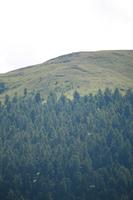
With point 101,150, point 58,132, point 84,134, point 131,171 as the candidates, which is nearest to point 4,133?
point 58,132

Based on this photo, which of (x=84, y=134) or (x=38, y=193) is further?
(x=84, y=134)

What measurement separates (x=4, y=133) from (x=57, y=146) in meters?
33.9

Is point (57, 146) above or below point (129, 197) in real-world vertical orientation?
above

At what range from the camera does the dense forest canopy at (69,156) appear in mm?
138000

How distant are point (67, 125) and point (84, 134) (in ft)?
46.3

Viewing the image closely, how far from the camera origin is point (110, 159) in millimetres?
154750

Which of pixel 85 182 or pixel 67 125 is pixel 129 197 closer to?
pixel 85 182

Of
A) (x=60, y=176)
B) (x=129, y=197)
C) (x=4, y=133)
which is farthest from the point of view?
(x=4, y=133)

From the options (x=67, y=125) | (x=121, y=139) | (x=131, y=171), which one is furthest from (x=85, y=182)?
(x=67, y=125)

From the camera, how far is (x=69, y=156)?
158 m

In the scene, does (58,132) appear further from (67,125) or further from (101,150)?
(101,150)

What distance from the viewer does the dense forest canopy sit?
453 ft

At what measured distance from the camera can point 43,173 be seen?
150 metres

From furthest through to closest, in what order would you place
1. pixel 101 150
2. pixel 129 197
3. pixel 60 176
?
pixel 101 150 → pixel 60 176 → pixel 129 197
